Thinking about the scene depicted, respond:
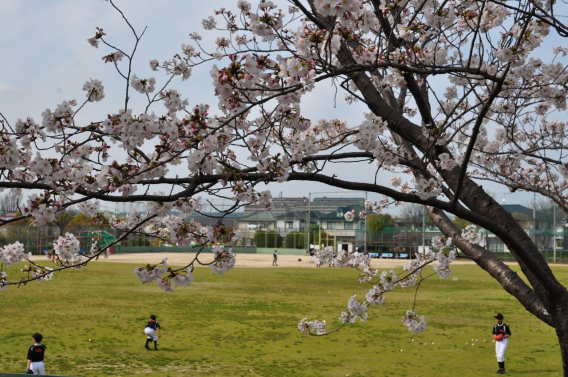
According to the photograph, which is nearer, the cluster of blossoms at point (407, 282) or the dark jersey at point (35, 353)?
the cluster of blossoms at point (407, 282)

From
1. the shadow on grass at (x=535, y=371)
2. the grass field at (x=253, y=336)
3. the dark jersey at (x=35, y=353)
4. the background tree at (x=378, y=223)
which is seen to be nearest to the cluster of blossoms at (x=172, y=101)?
the dark jersey at (x=35, y=353)

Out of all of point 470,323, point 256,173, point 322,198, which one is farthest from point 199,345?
point 322,198

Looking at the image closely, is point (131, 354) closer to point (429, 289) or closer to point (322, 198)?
point (429, 289)

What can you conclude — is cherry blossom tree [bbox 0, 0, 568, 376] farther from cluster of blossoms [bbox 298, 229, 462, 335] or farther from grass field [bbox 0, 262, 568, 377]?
grass field [bbox 0, 262, 568, 377]

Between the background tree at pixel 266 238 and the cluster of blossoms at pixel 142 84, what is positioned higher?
the cluster of blossoms at pixel 142 84

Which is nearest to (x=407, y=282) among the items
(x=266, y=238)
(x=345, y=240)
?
(x=345, y=240)

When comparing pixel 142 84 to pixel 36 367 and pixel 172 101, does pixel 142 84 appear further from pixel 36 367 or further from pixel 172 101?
pixel 36 367

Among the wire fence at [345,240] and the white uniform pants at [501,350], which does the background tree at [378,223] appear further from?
the white uniform pants at [501,350]

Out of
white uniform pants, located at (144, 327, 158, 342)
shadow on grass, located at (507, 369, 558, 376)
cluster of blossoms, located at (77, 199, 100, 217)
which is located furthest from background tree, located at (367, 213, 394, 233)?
cluster of blossoms, located at (77, 199, 100, 217)

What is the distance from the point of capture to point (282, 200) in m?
64.2

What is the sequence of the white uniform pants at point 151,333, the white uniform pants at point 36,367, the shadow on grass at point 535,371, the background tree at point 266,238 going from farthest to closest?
the background tree at point 266,238
the white uniform pants at point 151,333
the shadow on grass at point 535,371
the white uniform pants at point 36,367

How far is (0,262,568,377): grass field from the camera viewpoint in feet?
26.9

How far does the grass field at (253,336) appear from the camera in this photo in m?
8.19

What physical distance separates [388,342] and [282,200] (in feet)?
178
